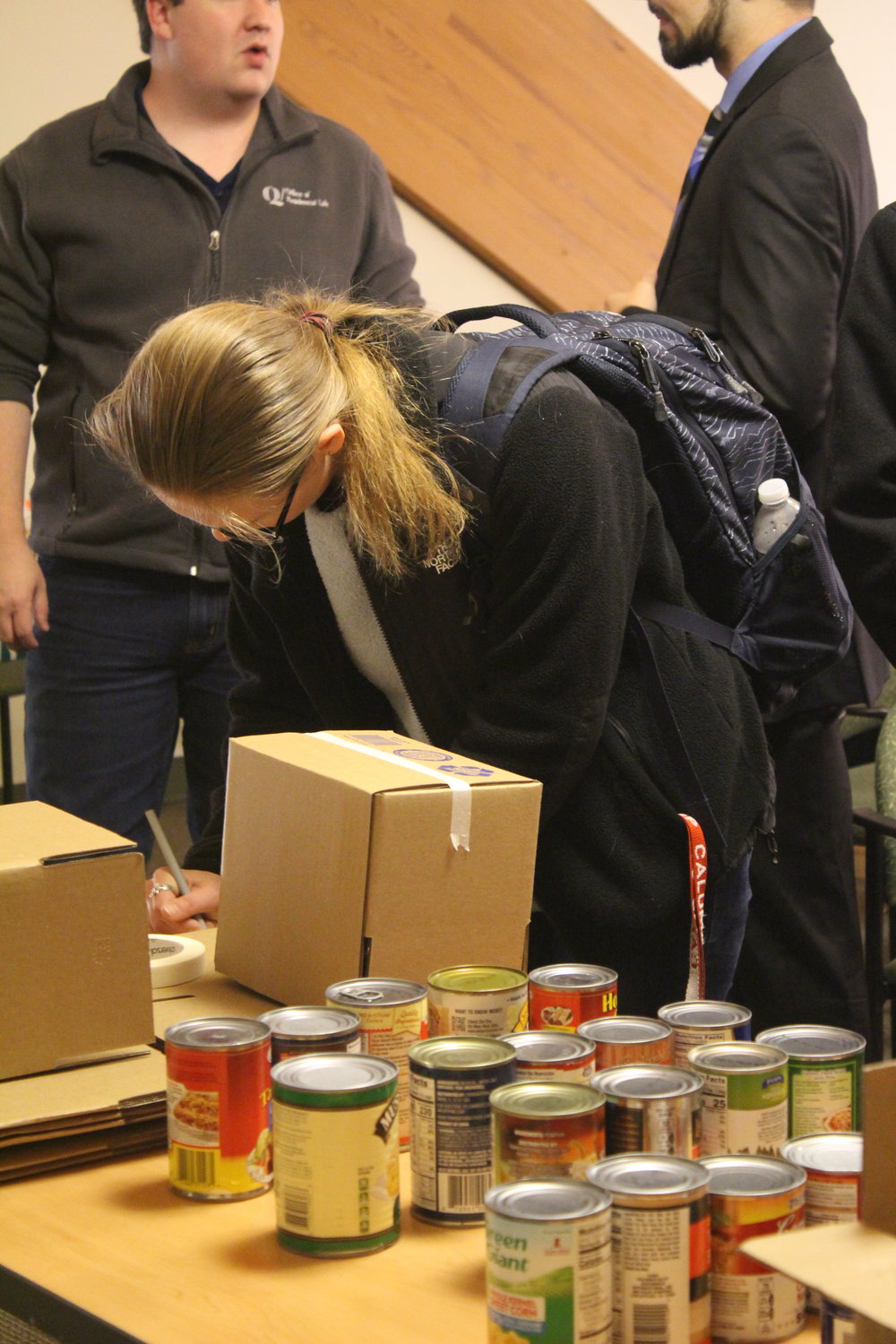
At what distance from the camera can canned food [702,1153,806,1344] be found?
73 centimetres

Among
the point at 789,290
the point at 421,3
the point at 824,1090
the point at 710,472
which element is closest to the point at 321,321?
the point at 710,472

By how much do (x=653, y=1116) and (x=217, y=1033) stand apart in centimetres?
31

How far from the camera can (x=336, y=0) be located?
3.74 meters

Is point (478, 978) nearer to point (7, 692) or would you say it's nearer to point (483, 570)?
point (483, 570)

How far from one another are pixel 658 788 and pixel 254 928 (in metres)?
0.41

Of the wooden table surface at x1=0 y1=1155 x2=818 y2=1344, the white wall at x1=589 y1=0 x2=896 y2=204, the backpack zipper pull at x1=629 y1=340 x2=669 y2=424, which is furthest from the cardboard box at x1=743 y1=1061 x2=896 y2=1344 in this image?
the white wall at x1=589 y1=0 x2=896 y2=204

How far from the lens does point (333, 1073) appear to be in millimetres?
860

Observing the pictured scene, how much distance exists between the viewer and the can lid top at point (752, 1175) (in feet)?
2.46

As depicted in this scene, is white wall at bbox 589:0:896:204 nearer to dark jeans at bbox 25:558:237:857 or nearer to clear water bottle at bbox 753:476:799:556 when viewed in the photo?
dark jeans at bbox 25:558:237:857

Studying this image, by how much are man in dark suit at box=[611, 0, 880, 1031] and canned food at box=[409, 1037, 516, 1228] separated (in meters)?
1.14

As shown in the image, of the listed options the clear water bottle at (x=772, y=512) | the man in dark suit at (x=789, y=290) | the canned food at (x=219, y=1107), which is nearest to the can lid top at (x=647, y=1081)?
the canned food at (x=219, y=1107)

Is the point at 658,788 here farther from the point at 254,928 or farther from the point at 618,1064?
the point at 618,1064

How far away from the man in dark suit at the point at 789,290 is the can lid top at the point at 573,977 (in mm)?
965

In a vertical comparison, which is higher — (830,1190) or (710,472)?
(710,472)
